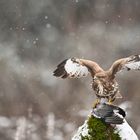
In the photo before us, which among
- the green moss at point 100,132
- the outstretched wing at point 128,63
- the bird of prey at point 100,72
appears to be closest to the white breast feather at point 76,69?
the bird of prey at point 100,72

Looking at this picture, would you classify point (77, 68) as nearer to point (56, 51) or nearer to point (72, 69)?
point (72, 69)

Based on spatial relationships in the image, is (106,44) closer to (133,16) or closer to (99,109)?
(133,16)

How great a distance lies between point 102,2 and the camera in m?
14.9

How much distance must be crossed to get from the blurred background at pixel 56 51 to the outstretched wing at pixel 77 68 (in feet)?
26.2

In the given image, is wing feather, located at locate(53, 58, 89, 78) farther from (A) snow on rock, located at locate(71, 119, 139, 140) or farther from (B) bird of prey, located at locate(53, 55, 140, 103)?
(A) snow on rock, located at locate(71, 119, 139, 140)

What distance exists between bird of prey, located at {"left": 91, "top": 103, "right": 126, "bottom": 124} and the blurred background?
840 cm

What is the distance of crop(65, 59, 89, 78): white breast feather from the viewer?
5.78m

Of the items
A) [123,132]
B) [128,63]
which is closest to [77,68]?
[128,63]

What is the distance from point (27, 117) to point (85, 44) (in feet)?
6.42

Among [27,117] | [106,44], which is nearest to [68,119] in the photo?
[27,117]

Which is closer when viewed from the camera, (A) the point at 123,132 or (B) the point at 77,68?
(A) the point at 123,132

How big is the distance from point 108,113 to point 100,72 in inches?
15.9

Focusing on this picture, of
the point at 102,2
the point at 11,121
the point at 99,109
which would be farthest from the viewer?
the point at 102,2

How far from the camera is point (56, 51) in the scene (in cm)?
1448
